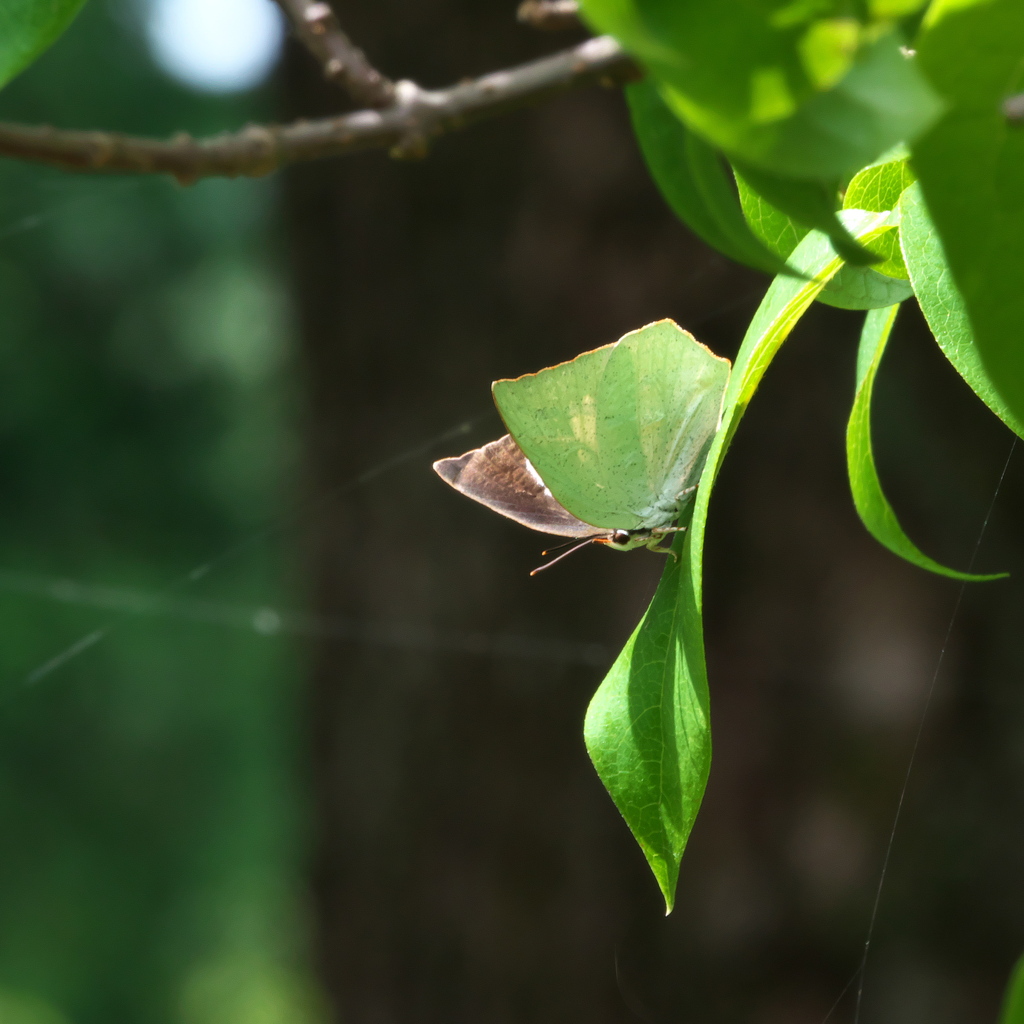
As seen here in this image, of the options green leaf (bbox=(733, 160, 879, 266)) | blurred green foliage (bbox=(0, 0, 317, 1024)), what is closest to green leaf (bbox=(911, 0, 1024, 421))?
green leaf (bbox=(733, 160, 879, 266))

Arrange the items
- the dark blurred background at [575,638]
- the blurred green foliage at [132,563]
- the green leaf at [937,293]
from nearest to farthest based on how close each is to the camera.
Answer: the green leaf at [937,293]
the dark blurred background at [575,638]
the blurred green foliage at [132,563]

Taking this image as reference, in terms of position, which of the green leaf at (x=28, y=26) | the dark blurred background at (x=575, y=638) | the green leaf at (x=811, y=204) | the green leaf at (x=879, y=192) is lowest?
the dark blurred background at (x=575, y=638)

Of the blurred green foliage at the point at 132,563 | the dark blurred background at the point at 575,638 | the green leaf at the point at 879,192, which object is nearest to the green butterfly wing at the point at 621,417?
the green leaf at the point at 879,192

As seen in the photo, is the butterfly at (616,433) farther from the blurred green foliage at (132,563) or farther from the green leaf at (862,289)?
the blurred green foliage at (132,563)

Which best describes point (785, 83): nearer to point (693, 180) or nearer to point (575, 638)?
point (693, 180)

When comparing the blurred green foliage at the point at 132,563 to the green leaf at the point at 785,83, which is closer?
the green leaf at the point at 785,83

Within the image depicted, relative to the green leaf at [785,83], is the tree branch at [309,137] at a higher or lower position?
lower

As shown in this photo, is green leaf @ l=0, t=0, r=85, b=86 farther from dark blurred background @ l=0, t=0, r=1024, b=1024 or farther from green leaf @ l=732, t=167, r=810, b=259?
dark blurred background @ l=0, t=0, r=1024, b=1024
